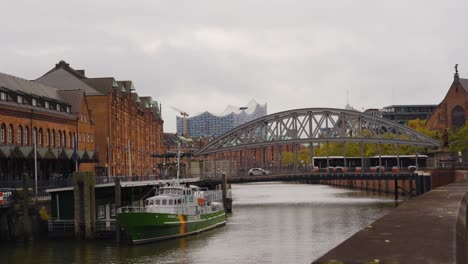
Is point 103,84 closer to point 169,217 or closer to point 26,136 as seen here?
point 26,136

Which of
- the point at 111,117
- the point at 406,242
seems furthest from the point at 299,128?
the point at 406,242

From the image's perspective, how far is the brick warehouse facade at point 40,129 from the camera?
72.9 m

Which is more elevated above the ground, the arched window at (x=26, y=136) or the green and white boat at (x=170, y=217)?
the arched window at (x=26, y=136)

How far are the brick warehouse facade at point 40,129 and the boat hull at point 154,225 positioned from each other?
18280 mm

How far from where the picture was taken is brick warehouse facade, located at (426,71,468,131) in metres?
144

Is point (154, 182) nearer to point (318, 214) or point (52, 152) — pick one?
point (52, 152)

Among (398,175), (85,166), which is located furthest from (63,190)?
(398,175)

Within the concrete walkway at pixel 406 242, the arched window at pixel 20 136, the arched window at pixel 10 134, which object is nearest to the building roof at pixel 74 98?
the arched window at pixel 20 136

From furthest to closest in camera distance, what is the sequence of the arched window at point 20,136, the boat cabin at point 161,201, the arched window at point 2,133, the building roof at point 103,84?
1. the building roof at point 103,84
2. the arched window at point 20,136
3. the arched window at point 2,133
4. the boat cabin at point 161,201

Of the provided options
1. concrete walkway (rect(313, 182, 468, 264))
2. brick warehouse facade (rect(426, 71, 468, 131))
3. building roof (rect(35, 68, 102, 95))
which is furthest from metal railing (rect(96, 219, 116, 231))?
brick warehouse facade (rect(426, 71, 468, 131))

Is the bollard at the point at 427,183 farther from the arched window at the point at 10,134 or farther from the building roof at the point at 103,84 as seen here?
the building roof at the point at 103,84

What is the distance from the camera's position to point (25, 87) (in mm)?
85062

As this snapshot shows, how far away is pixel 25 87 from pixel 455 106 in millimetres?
94081

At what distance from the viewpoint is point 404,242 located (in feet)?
59.1
